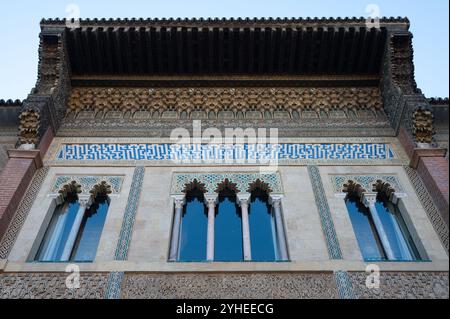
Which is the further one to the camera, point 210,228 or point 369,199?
point 369,199

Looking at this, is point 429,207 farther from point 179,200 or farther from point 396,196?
point 179,200

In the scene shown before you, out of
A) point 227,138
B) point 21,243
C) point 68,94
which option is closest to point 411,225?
point 227,138

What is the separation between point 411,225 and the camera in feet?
17.7

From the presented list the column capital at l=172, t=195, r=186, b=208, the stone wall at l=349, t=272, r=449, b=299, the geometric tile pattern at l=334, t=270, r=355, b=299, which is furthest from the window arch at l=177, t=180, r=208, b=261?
the stone wall at l=349, t=272, r=449, b=299

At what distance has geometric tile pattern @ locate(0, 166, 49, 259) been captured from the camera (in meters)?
5.09

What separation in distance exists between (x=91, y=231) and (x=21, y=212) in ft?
2.50

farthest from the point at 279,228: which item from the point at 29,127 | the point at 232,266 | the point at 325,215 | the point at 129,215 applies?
the point at 29,127

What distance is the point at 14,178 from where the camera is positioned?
5.64 m

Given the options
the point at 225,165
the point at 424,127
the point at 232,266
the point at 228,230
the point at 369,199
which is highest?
the point at 424,127

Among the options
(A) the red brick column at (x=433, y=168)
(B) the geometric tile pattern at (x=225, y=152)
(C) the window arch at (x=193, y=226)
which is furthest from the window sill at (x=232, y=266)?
(B) the geometric tile pattern at (x=225, y=152)

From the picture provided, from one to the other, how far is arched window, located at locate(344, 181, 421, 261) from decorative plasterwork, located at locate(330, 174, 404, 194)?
0.02 m

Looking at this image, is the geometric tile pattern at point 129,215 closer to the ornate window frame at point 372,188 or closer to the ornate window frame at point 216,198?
the ornate window frame at point 216,198

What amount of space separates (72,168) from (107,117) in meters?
1.15

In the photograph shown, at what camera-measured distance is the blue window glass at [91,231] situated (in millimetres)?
5289
